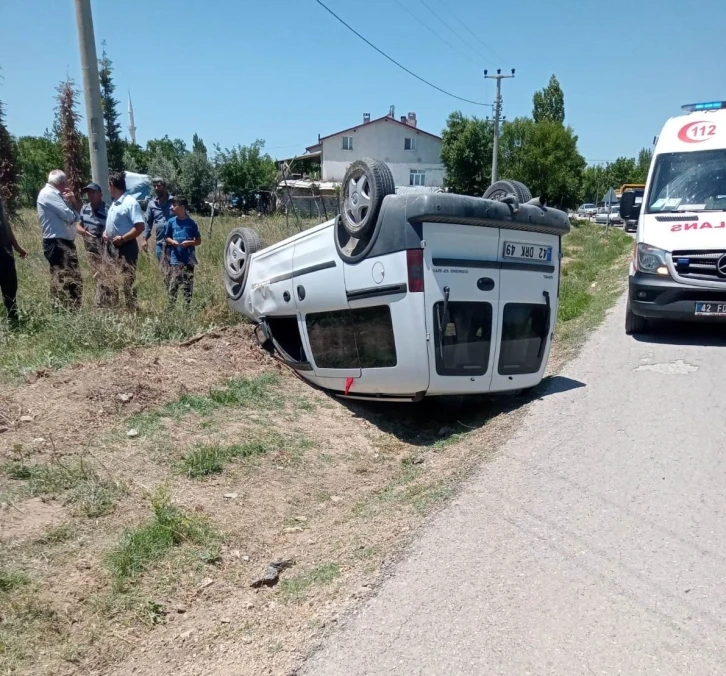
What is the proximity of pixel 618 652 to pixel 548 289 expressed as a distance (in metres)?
3.76

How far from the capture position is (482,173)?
51.9 meters

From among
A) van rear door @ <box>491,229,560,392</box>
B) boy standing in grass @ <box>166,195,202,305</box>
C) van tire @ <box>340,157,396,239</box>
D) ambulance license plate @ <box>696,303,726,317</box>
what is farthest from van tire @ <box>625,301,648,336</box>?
boy standing in grass @ <box>166,195,202,305</box>

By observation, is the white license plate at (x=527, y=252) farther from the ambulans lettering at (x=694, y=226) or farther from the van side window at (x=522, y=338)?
the ambulans lettering at (x=694, y=226)

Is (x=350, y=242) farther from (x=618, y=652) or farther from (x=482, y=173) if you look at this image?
(x=482, y=173)

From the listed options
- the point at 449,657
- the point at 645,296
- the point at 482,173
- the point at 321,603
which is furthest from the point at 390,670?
the point at 482,173

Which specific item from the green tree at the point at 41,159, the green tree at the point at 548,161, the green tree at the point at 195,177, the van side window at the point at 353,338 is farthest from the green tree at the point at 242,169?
the van side window at the point at 353,338

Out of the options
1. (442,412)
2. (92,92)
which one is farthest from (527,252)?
(92,92)

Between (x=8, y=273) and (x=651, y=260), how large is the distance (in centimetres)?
765

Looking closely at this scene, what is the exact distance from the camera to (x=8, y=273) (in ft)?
24.9

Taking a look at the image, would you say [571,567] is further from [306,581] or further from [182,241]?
[182,241]

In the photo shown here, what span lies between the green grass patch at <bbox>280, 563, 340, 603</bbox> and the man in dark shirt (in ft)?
18.7

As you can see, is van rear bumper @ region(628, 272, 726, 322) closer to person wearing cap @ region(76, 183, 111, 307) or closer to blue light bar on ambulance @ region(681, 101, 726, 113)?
blue light bar on ambulance @ region(681, 101, 726, 113)

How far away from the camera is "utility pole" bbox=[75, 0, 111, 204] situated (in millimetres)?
8297

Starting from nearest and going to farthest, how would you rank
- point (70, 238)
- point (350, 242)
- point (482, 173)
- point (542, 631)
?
point (542, 631), point (350, 242), point (70, 238), point (482, 173)
